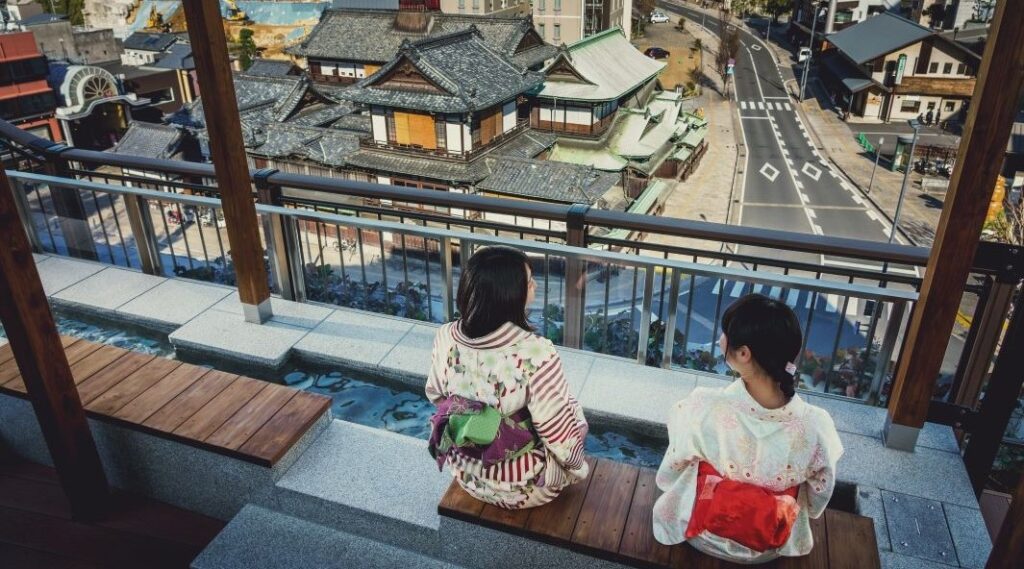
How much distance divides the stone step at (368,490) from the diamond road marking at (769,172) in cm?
3202

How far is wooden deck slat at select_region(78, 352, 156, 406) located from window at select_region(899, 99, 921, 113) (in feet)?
143

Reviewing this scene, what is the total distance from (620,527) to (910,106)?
143 feet

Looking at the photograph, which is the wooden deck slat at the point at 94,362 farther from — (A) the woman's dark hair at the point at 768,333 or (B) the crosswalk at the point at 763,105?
(B) the crosswalk at the point at 763,105

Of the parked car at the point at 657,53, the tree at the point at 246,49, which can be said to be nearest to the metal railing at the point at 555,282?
the parked car at the point at 657,53

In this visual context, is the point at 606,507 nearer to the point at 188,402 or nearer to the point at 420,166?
the point at 188,402

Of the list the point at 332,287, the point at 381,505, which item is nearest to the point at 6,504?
the point at 381,505

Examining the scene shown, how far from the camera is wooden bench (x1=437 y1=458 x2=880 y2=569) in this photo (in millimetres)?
2469

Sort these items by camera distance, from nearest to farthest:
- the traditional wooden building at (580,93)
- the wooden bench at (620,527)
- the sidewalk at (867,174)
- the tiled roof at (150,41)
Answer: the wooden bench at (620,527) → the sidewalk at (867,174) → the traditional wooden building at (580,93) → the tiled roof at (150,41)

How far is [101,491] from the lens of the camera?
3174 millimetres

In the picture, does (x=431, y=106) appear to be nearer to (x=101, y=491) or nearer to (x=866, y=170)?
(x=101, y=491)

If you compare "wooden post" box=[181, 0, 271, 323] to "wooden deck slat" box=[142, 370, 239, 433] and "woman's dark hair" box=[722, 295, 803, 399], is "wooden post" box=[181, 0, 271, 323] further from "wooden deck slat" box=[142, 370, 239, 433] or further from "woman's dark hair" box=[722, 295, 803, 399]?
"woman's dark hair" box=[722, 295, 803, 399]

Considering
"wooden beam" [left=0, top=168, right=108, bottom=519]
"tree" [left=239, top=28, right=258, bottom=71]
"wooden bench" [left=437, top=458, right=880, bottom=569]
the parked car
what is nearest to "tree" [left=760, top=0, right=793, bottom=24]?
the parked car

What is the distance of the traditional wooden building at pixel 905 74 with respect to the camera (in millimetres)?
35562

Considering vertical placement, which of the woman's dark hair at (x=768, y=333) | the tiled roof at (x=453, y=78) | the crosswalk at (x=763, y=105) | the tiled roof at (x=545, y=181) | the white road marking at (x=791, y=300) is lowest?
the crosswalk at (x=763, y=105)
